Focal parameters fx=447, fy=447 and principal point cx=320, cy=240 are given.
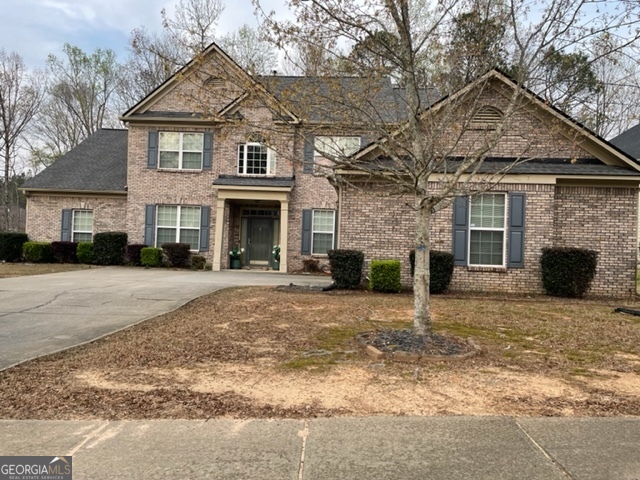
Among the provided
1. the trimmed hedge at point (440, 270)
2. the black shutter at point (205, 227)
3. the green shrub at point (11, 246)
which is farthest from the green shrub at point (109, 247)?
the trimmed hedge at point (440, 270)

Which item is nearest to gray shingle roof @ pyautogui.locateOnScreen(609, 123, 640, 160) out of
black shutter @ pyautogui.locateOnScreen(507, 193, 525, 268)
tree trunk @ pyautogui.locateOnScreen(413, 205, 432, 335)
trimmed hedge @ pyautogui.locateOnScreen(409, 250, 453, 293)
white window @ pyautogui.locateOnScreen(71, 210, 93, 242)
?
black shutter @ pyautogui.locateOnScreen(507, 193, 525, 268)

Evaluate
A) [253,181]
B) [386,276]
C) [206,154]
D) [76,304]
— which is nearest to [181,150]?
[206,154]

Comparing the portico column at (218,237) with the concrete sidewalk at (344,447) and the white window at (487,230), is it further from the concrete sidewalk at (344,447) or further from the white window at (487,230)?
the concrete sidewalk at (344,447)

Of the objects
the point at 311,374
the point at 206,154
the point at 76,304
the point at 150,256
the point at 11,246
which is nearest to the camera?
the point at 311,374

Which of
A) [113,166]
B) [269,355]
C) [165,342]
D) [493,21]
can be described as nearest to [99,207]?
[113,166]

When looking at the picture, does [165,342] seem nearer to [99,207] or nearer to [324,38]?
[324,38]

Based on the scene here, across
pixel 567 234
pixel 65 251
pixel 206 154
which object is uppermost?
pixel 206 154

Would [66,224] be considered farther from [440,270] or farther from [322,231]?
[440,270]

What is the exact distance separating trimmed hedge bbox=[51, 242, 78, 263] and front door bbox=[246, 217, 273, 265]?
704cm

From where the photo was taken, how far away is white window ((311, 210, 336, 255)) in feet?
58.3

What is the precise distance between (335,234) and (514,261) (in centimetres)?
753

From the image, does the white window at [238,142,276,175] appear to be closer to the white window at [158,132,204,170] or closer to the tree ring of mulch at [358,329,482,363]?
the white window at [158,132,204,170]

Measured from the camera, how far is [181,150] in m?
18.1

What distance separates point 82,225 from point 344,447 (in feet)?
63.3
